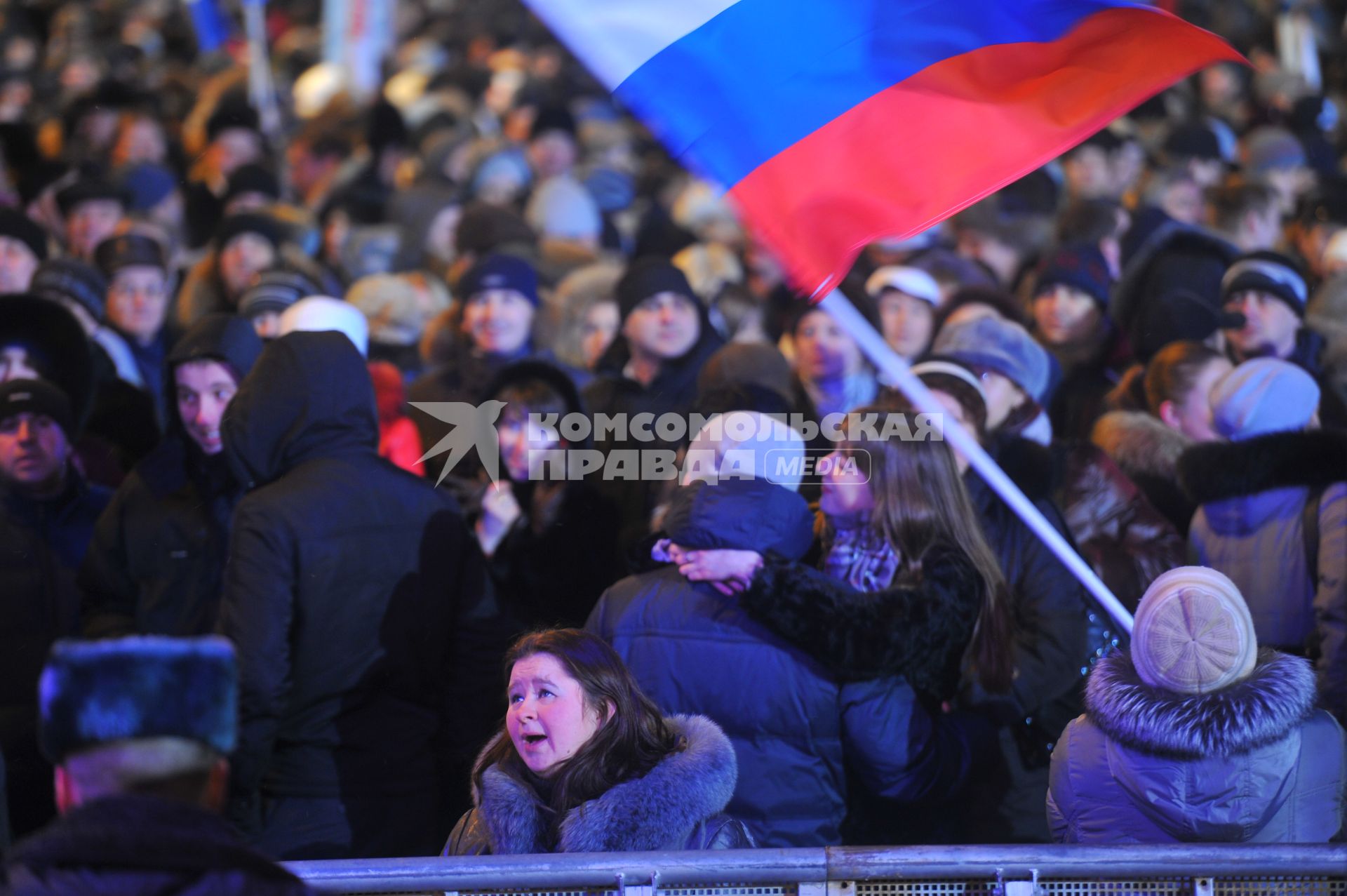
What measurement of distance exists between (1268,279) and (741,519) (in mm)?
3335

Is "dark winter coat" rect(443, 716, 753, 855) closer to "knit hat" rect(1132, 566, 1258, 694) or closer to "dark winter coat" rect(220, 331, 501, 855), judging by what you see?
"dark winter coat" rect(220, 331, 501, 855)

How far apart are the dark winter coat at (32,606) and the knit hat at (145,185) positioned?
4.98 meters

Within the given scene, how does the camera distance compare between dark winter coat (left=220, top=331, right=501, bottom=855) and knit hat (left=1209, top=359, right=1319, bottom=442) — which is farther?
knit hat (left=1209, top=359, right=1319, bottom=442)

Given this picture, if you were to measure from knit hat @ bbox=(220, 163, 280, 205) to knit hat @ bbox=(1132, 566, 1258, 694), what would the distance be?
773 cm

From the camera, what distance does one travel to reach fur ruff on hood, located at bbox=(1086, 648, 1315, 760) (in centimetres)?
315

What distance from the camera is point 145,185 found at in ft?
30.9

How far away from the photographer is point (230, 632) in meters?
3.80

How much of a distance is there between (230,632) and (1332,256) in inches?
259

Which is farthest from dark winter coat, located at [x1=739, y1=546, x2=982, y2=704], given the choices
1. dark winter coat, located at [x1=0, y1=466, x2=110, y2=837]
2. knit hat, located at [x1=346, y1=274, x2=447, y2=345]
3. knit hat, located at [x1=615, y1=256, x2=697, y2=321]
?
knit hat, located at [x1=346, y1=274, x2=447, y2=345]

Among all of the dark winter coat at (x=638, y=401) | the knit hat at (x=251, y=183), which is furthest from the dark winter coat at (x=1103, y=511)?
the knit hat at (x=251, y=183)

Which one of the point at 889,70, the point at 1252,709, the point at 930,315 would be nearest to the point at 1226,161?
the point at 930,315

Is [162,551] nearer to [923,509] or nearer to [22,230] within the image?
[923,509]

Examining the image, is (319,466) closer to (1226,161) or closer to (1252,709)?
(1252,709)

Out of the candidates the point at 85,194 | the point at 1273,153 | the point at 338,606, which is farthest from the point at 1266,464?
the point at 85,194
